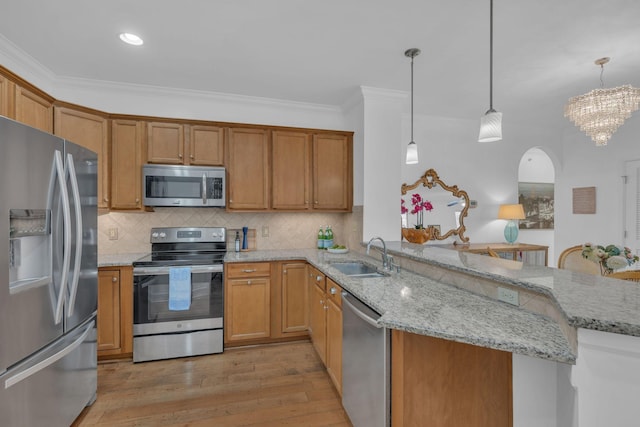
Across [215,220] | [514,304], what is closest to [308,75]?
[215,220]

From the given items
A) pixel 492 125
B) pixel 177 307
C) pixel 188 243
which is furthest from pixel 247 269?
pixel 492 125

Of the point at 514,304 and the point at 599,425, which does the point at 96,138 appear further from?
the point at 599,425

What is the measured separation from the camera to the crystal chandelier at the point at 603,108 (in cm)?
255

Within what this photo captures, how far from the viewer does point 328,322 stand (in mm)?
2324

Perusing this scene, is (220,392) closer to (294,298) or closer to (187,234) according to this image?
(294,298)

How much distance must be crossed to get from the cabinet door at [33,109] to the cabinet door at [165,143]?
30.1 inches

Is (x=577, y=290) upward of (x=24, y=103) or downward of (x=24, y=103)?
downward

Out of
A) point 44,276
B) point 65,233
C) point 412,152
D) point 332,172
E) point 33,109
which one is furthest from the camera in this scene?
point 332,172

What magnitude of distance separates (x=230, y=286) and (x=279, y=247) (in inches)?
35.4

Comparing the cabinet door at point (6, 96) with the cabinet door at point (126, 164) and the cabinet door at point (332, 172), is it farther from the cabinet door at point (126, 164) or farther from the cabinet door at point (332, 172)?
the cabinet door at point (332, 172)

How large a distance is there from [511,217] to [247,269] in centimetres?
381

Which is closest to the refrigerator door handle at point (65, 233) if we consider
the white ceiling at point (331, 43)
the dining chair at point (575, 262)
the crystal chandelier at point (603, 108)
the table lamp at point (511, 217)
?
the white ceiling at point (331, 43)

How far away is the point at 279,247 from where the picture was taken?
3.72m

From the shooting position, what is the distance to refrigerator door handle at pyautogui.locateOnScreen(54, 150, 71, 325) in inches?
67.6
